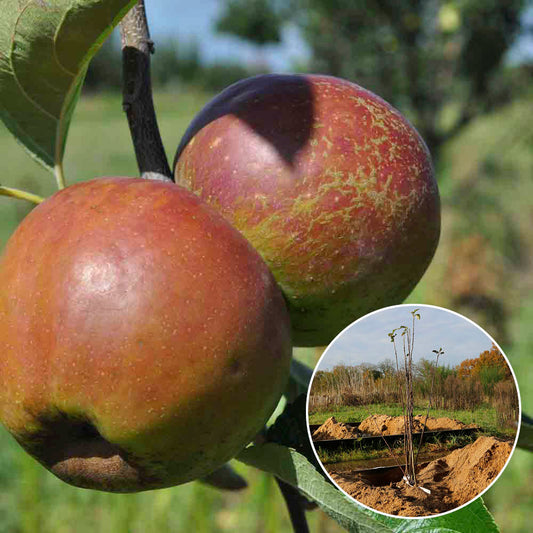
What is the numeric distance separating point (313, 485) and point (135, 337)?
0.61 ft

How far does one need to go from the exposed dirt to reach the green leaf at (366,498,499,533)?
0.03 metres

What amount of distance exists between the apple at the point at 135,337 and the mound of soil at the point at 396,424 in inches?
3.0

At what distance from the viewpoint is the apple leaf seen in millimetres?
557

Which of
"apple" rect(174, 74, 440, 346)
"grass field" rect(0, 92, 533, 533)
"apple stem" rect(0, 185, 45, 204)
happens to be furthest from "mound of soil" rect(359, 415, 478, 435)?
"grass field" rect(0, 92, 533, 533)

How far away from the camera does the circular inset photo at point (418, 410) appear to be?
0.52 metres

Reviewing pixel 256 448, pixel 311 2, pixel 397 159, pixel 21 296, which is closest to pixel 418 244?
pixel 397 159

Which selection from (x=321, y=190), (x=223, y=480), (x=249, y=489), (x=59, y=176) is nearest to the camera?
(x=321, y=190)

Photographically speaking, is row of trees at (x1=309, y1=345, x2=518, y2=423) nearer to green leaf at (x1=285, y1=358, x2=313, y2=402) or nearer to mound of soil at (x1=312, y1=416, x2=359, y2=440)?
mound of soil at (x1=312, y1=416, x2=359, y2=440)

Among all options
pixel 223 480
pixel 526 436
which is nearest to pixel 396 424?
pixel 526 436

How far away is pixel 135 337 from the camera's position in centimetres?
49

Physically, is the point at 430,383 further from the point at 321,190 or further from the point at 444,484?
the point at 321,190

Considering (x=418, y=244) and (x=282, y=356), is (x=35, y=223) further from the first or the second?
(x=418, y=244)

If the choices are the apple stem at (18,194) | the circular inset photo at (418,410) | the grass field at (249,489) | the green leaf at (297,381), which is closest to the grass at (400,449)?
the circular inset photo at (418,410)

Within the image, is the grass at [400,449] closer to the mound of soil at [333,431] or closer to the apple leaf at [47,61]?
the mound of soil at [333,431]
